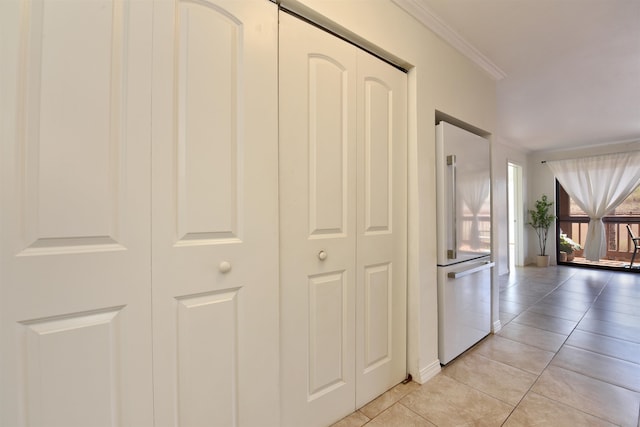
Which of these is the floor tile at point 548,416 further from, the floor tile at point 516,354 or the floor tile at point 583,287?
the floor tile at point 583,287

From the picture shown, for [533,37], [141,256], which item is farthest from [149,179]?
[533,37]

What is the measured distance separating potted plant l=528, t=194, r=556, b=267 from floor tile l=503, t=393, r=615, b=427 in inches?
205

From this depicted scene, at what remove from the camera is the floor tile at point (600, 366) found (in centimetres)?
178

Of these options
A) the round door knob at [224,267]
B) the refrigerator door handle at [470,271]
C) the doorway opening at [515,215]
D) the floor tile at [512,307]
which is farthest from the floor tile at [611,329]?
the round door knob at [224,267]

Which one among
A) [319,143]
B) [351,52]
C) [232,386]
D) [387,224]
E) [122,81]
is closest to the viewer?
[122,81]

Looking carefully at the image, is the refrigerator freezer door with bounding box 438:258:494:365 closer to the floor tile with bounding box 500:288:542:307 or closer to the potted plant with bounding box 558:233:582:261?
the floor tile with bounding box 500:288:542:307

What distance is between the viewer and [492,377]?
1.83 meters

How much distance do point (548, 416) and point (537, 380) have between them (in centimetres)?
38

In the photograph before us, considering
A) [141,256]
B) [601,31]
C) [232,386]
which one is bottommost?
[232,386]

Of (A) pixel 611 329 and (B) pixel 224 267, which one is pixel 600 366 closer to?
(A) pixel 611 329

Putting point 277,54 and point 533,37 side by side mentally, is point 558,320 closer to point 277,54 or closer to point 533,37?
point 533,37

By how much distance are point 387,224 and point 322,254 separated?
A: 21.4 inches

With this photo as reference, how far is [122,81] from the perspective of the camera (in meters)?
0.85

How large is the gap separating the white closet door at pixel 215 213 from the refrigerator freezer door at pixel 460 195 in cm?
130
